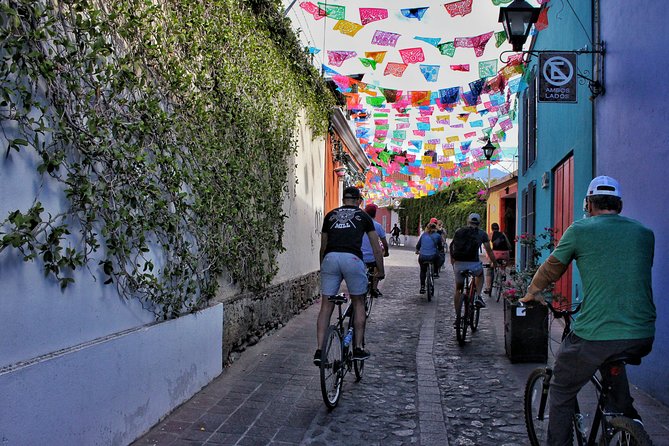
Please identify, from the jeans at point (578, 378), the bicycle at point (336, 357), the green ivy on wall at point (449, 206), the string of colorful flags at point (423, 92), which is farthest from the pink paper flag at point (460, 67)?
the green ivy on wall at point (449, 206)

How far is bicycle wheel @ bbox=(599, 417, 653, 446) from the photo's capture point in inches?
96.9

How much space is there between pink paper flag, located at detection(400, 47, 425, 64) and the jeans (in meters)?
8.47

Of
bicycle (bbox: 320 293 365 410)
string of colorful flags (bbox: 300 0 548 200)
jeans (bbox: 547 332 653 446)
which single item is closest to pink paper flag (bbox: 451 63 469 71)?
string of colorful flags (bbox: 300 0 548 200)

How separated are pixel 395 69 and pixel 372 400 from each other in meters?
7.73

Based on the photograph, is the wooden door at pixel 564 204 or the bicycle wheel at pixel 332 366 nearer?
the bicycle wheel at pixel 332 366

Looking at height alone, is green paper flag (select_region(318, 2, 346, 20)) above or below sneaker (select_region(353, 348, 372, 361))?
above

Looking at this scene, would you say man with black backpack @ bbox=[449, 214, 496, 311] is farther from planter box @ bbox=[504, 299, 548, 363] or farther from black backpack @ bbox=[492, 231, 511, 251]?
black backpack @ bbox=[492, 231, 511, 251]

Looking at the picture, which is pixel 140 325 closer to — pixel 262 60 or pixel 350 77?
pixel 262 60

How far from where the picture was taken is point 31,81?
2945mm

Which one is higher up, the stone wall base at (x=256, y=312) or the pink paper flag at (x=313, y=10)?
the pink paper flag at (x=313, y=10)

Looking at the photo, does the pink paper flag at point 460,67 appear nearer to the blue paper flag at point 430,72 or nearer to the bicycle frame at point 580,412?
the blue paper flag at point 430,72

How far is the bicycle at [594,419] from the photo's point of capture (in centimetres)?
257

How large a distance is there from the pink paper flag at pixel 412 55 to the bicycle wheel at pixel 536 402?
318 inches

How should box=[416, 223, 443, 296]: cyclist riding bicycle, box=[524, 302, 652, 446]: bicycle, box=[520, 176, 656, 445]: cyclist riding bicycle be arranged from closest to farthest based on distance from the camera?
1. box=[524, 302, 652, 446]: bicycle
2. box=[520, 176, 656, 445]: cyclist riding bicycle
3. box=[416, 223, 443, 296]: cyclist riding bicycle
